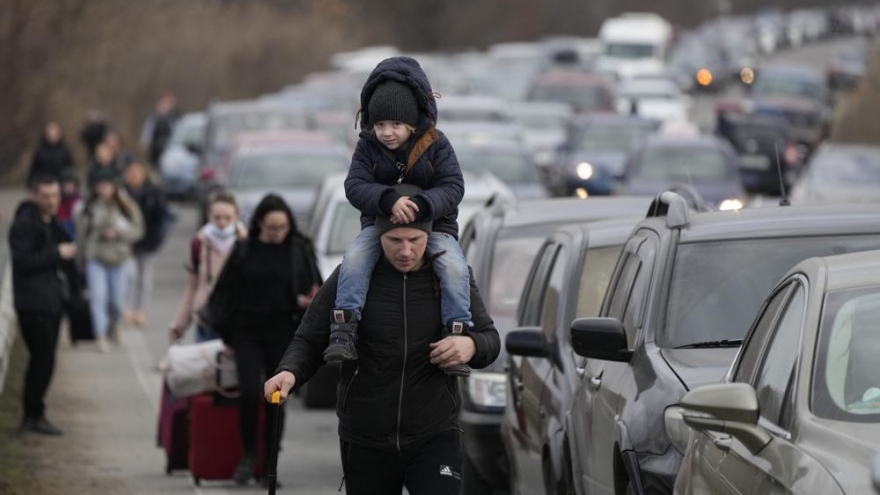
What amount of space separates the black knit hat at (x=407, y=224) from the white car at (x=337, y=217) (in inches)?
381

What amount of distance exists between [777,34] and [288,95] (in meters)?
71.4

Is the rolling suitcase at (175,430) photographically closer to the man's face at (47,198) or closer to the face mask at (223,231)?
the face mask at (223,231)

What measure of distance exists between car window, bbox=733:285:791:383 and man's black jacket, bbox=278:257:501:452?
975 millimetres

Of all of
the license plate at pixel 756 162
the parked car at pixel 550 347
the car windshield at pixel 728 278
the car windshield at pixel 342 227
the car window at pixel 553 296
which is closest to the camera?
the car windshield at pixel 728 278

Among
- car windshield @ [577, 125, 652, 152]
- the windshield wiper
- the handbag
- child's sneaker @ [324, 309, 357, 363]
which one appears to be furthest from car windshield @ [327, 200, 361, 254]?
car windshield @ [577, 125, 652, 152]

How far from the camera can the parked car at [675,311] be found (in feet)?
26.9

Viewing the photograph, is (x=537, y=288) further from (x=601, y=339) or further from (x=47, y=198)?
(x=47, y=198)

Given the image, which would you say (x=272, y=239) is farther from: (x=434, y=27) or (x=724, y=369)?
(x=434, y=27)

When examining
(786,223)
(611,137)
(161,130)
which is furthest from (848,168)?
(786,223)

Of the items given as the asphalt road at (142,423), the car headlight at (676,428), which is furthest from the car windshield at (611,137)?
the car headlight at (676,428)

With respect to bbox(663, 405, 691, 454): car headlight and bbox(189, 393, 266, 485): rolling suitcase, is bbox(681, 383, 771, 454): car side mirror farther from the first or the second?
bbox(189, 393, 266, 485): rolling suitcase

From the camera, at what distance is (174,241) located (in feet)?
117

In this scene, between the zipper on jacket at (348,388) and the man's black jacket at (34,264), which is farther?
the man's black jacket at (34,264)

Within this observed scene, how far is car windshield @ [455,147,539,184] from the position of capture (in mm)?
26234
